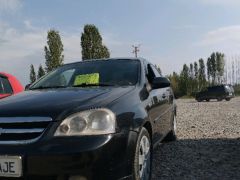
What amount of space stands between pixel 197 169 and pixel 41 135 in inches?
110

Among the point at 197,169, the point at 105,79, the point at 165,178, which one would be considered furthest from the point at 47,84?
the point at 197,169

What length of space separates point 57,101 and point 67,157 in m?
0.75

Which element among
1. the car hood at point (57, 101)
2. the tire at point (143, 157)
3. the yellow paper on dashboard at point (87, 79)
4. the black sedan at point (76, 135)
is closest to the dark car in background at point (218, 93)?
the yellow paper on dashboard at point (87, 79)

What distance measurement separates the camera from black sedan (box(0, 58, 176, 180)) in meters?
3.55

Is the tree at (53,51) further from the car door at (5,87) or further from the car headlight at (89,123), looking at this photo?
the car headlight at (89,123)

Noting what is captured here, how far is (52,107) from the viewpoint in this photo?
3.92m

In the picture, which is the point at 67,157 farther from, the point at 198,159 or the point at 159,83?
the point at 198,159

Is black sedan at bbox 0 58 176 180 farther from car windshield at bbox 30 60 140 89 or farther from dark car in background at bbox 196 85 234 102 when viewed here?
dark car in background at bbox 196 85 234 102

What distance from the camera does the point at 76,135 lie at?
3686 millimetres

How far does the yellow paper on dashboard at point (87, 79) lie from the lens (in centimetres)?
525

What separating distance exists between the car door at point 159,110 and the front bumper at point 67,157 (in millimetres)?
→ 1491

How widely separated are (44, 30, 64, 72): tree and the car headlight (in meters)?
34.9

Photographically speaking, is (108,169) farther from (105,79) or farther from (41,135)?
(105,79)

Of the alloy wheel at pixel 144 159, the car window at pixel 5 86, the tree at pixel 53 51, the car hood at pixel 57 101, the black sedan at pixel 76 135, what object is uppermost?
the tree at pixel 53 51
